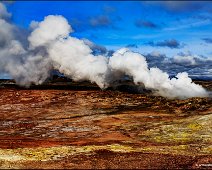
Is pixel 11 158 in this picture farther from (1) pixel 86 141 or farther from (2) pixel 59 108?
(2) pixel 59 108

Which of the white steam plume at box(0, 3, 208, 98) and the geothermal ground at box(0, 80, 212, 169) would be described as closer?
the geothermal ground at box(0, 80, 212, 169)

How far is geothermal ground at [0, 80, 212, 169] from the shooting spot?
2560 centimetres

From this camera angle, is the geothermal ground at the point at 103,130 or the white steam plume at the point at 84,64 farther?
the white steam plume at the point at 84,64

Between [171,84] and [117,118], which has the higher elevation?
[171,84]

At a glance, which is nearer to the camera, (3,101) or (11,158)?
(11,158)

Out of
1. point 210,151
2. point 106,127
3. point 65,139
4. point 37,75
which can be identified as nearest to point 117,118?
point 106,127

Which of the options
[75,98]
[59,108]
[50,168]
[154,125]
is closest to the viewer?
[50,168]

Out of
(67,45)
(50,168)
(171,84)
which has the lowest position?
(50,168)

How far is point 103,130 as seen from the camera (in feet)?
124

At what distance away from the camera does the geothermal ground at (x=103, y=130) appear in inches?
1008

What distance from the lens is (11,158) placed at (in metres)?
25.8

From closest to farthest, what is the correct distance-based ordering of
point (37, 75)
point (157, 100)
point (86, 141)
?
point (86, 141) < point (157, 100) < point (37, 75)

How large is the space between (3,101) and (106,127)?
2502 centimetres

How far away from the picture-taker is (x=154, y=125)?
38844mm
